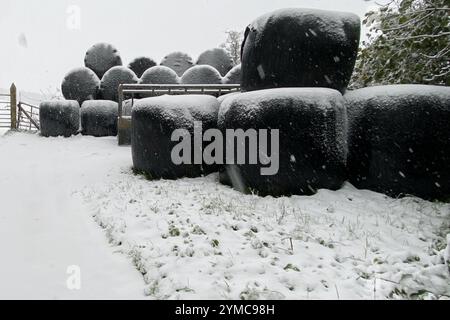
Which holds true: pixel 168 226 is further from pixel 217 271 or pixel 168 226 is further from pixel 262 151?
pixel 262 151

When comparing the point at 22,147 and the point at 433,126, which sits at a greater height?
the point at 433,126

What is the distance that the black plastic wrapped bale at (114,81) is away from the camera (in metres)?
16.6

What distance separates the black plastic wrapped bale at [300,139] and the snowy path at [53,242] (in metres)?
2.94

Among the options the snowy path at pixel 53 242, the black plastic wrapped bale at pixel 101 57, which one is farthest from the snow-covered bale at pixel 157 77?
the snowy path at pixel 53 242

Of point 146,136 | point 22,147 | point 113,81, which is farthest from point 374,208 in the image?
point 113,81

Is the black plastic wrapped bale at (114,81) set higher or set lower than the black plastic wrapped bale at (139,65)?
lower

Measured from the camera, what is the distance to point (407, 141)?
5.82 m

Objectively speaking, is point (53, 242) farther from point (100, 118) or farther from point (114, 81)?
point (114, 81)

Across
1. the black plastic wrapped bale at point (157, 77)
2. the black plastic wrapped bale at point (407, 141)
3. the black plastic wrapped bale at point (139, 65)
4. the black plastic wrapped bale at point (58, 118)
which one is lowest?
the black plastic wrapped bale at point (58, 118)

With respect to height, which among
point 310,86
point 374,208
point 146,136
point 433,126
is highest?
point 310,86

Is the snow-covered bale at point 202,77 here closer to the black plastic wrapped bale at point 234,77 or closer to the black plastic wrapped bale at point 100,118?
the black plastic wrapped bale at point 234,77

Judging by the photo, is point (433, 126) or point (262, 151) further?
point (262, 151)

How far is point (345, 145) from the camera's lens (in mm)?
6227
